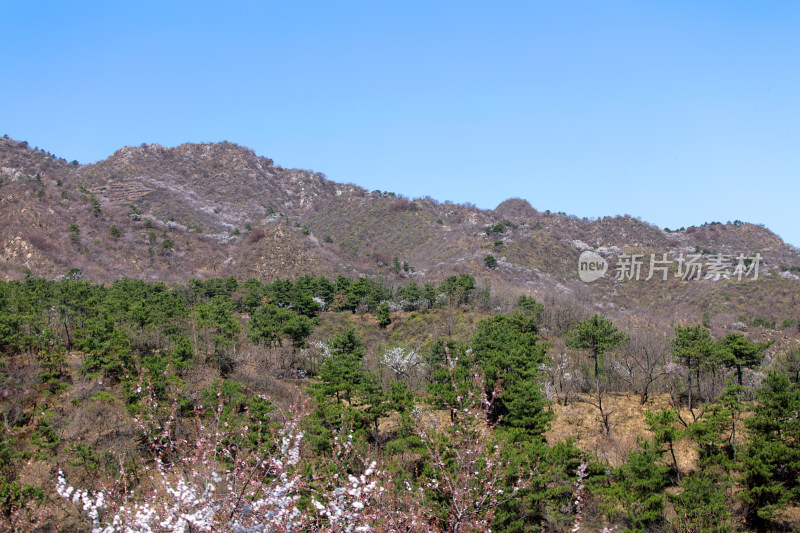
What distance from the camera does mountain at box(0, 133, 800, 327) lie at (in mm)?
54000

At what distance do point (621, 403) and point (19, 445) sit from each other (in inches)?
1090

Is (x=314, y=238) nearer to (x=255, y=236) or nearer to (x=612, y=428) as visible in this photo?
(x=255, y=236)

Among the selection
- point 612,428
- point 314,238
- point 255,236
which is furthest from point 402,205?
point 612,428

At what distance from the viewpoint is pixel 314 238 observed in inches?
2768

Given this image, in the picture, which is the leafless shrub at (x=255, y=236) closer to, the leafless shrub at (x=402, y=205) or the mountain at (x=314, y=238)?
the mountain at (x=314, y=238)

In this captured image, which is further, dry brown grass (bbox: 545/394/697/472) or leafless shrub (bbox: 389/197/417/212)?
leafless shrub (bbox: 389/197/417/212)

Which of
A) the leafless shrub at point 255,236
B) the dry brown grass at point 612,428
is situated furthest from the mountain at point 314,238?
the dry brown grass at point 612,428

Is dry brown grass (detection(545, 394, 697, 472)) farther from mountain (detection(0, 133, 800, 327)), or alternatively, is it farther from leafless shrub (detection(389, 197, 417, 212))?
leafless shrub (detection(389, 197, 417, 212))

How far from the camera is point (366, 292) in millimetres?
49312

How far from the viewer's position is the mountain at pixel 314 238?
54.0 m

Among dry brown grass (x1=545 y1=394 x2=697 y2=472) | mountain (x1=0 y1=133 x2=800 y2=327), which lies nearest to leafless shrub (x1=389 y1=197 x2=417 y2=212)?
mountain (x1=0 y1=133 x2=800 y2=327)

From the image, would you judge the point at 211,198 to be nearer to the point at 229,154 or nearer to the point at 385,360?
the point at 229,154

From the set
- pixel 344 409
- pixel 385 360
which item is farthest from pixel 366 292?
pixel 344 409

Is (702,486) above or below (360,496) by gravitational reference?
below
